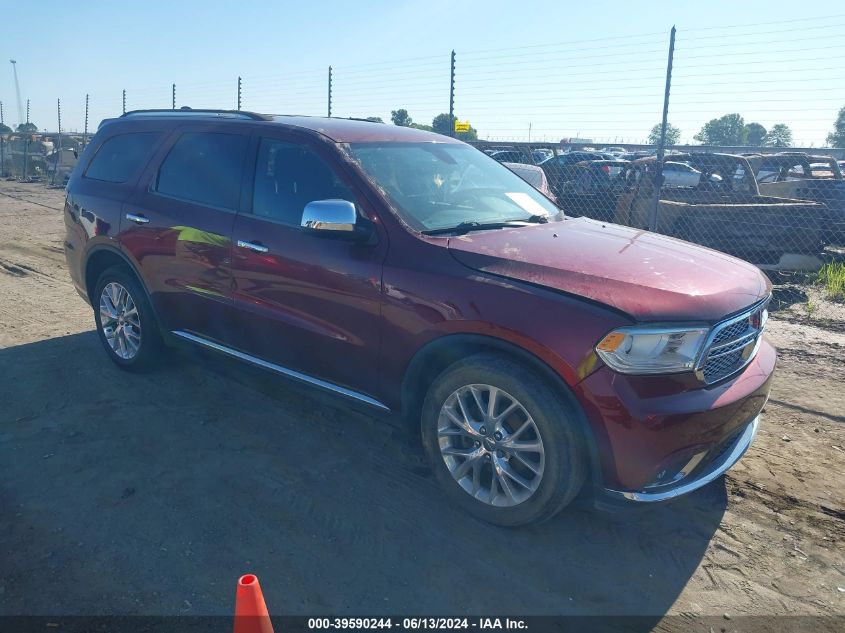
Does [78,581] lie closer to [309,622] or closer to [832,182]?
[309,622]

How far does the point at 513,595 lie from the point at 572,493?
1.66ft

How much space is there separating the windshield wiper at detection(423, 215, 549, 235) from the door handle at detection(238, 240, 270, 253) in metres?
1.05

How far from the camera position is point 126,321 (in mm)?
5055

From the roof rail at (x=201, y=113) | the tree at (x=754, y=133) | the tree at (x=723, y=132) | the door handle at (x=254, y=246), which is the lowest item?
the door handle at (x=254, y=246)

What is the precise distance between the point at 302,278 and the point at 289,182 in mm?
655

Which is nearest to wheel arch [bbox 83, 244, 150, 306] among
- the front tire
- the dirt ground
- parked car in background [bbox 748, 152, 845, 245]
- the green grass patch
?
the dirt ground

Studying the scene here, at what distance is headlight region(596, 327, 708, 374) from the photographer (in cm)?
281

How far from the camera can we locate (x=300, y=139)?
402 cm

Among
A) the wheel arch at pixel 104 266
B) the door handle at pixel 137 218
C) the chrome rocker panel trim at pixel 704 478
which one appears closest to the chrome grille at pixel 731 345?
the chrome rocker panel trim at pixel 704 478

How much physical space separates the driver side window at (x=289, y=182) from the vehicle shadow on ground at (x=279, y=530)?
1031 mm

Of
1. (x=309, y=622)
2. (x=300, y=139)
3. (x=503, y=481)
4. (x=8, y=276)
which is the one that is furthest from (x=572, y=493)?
(x=8, y=276)

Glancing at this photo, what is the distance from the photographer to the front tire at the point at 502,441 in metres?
2.96

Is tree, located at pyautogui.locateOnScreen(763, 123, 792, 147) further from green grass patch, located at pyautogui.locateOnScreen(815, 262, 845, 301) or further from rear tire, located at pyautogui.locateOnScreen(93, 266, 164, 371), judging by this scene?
rear tire, located at pyautogui.locateOnScreen(93, 266, 164, 371)

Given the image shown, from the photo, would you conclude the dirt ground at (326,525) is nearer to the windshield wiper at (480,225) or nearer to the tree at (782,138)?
the windshield wiper at (480,225)
